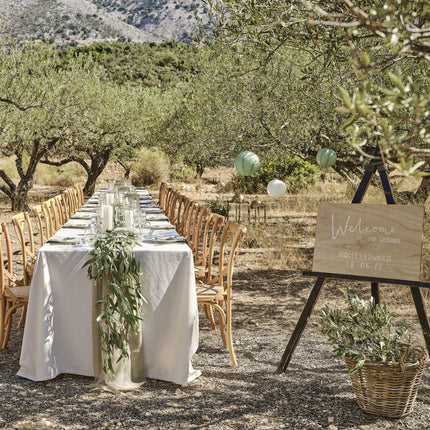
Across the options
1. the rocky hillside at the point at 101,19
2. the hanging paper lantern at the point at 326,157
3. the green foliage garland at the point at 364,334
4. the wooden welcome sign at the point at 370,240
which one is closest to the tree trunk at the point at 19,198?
the hanging paper lantern at the point at 326,157

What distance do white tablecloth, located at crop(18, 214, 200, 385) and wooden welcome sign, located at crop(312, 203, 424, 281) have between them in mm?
906

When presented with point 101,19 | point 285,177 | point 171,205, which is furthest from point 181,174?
point 101,19

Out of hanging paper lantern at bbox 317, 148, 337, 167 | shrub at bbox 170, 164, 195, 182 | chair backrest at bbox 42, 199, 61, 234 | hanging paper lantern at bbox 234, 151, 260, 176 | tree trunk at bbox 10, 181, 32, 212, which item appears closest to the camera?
chair backrest at bbox 42, 199, 61, 234

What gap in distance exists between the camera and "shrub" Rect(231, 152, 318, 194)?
15.2 m

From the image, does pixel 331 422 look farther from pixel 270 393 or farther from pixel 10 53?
pixel 10 53

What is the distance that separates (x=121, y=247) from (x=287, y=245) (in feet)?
16.6

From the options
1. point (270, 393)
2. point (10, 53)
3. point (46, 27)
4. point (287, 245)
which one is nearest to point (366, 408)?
point (270, 393)

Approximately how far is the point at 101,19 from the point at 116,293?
225 ft

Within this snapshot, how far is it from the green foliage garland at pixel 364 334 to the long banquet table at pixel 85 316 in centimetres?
90

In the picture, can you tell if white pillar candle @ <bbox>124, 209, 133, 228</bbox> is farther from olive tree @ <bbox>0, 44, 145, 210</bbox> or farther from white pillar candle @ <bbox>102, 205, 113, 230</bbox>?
olive tree @ <bbox>0, 44, 145, 210</bbox>

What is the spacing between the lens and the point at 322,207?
3357 mm

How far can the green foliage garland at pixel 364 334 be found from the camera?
2.85 m

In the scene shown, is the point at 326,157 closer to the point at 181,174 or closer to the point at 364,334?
the point at 364,334

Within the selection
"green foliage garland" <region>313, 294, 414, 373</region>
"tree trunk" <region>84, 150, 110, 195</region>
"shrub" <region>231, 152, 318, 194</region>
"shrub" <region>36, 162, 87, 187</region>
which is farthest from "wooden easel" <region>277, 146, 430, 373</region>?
"shrub" <region>36, 162, 87, 187</region>
